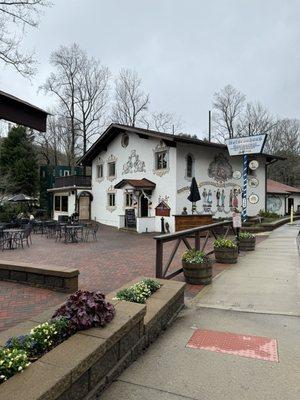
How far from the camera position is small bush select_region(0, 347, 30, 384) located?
A: 246 cm

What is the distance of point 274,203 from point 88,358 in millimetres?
34357

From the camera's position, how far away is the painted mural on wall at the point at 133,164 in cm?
2264

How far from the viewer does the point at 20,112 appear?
3215 mm

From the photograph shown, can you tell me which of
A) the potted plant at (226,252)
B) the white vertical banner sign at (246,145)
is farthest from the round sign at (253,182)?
the potted plant at (226,252)

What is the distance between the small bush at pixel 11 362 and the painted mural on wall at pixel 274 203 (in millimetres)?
33590

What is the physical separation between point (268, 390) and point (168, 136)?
17105mm

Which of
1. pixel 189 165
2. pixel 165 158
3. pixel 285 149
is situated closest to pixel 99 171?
pixel 165 158

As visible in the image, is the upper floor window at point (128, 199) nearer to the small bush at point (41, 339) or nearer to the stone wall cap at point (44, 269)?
the stone wall cap at point (44, 269)

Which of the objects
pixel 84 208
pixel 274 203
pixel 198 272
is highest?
pixel 274 203

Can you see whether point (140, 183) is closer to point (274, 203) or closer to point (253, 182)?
point (253, 182)

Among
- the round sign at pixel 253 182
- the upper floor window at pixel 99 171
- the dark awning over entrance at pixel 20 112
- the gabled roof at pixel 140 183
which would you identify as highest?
the upper floor window at pixel 99 171

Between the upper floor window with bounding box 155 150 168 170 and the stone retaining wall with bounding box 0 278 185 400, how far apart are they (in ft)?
55.4

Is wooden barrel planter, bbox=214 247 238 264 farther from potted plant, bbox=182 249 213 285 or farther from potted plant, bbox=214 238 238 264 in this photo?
potted plant, bbox=182 249 213 285

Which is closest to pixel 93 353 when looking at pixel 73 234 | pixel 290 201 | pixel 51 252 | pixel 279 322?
pixel 279 322
